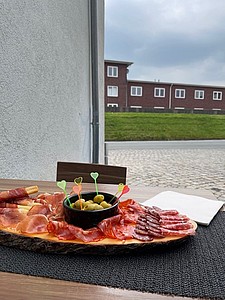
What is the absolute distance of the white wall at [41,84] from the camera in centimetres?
126

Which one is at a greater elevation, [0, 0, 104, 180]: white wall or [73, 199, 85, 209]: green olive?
[0, 0, 104, 180]: white wall

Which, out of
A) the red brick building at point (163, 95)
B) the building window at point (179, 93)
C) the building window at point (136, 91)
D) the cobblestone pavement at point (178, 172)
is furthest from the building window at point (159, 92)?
the cobblestone pavement at point (178, 172)

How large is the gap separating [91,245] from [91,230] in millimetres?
49

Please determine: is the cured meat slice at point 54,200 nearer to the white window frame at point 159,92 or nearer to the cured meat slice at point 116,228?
the cured meat slice at point 116,228

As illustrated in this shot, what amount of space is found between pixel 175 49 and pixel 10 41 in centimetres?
656

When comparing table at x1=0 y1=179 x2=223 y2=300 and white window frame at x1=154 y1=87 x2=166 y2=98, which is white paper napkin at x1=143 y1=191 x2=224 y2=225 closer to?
table at x1=0 y1=179 x2=223 y2=300

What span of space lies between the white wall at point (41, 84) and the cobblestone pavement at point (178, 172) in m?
1.21

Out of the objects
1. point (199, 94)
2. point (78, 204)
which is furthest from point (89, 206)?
point (199, 94)

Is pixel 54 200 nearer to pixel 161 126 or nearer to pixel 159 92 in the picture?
pixel 161 126

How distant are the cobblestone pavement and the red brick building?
8.08 meters

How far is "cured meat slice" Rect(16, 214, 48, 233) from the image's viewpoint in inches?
22.0

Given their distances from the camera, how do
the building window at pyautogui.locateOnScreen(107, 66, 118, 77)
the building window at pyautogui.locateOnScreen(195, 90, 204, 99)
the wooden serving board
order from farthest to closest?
the building window at pyautogui.locateOnScreen(195, 90, 204, 99), the building window at pyautogui.locateOnScreen(107, 66, 118, 77), the wooden serving board

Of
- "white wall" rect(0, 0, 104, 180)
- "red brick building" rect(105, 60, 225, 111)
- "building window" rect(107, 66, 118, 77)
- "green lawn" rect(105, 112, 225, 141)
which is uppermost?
"building window" rect(107, 66, 118, 77)

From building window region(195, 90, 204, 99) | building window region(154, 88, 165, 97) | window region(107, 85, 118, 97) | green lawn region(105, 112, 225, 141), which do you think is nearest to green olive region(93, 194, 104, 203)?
green lawn region(105, 112, 225, 141)
